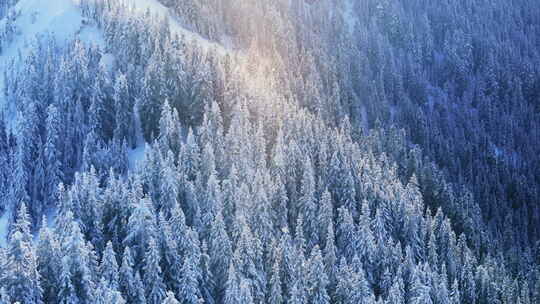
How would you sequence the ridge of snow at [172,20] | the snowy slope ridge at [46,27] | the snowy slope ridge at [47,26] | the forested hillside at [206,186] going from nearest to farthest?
1. the forested hillside at [206,186]
2. the snowy slope ridge at [46,27]
3. the snowy slope ridge at [47,26]
4. the ridge of snow at [172,20]

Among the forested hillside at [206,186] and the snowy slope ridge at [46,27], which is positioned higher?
the snowy slope ridge at [46,27]

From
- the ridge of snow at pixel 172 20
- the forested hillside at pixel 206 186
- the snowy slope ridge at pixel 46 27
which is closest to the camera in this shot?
the forested hillside at pixel 206 186

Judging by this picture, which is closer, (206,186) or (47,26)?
(206,186)

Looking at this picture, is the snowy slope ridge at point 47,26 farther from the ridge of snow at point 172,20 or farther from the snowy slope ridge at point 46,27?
the ridge of snow at point 172,20

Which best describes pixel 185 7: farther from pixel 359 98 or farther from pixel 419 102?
pixel 419 102

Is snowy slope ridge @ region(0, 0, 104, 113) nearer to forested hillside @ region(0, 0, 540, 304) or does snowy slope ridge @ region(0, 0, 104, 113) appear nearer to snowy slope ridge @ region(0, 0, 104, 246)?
snowy slope ridge @ region(0, 0, 104, 246)

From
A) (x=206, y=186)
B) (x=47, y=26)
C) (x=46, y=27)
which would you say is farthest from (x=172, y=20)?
(x=206, y=186)

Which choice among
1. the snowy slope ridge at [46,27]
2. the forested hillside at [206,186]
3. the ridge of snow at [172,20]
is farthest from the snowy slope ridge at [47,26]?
the ridge of snow at [172,20]

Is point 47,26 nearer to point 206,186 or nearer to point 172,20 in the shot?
point 172,20

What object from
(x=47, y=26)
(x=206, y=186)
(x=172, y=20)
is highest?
(x=172, y=20)
